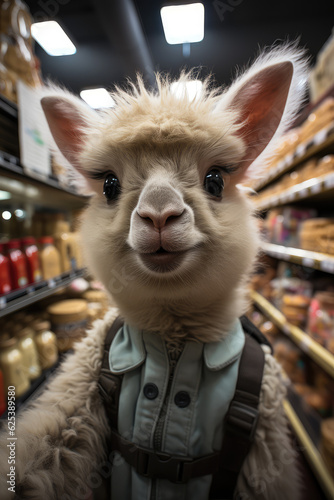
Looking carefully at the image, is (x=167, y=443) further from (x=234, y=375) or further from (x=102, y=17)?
(x=102, y=17)

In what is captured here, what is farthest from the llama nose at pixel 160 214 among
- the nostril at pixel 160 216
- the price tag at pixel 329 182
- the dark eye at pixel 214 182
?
the price tag at pixel 329 182

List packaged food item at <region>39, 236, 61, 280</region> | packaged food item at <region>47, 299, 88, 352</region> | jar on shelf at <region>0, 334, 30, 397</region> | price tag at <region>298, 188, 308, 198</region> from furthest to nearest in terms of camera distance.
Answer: price tag at <region>298, 188, 308, 198</region> → packaged food item at <region>39, 236, 61, 280</region> → jar on shelf at <region>0, 334, 30, 397</region> → packaged food item at <region>47, 299, 88, 352</region>

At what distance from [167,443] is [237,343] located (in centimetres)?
22

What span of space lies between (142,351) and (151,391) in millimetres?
72

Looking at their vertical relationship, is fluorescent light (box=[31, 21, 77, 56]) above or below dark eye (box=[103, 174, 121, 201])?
above

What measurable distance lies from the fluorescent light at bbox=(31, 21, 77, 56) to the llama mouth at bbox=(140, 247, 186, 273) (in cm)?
42

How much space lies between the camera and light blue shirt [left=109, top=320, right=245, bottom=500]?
49 centimetres

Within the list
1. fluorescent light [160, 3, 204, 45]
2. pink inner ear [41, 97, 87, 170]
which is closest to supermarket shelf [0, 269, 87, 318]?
pink inner ear [41, 97, 87, 170]

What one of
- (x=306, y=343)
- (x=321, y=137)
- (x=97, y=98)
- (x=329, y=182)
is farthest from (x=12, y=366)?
(x=321, y=137)

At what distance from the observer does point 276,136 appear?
0.52m

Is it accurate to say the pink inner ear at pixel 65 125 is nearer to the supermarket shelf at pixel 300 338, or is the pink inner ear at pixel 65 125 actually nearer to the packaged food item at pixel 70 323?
the packaged food item at pixel 70 323

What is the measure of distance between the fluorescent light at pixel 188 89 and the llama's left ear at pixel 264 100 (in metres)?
0.05

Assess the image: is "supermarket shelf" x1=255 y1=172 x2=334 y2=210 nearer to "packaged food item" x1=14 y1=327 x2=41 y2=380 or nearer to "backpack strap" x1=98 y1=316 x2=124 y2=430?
"backpack strap" x1=98 y1=316 x2=124 y2=430

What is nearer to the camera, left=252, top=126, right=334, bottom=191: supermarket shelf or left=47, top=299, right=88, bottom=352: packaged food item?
left=47, top=299, right=88, bottom=352: packaged food item
